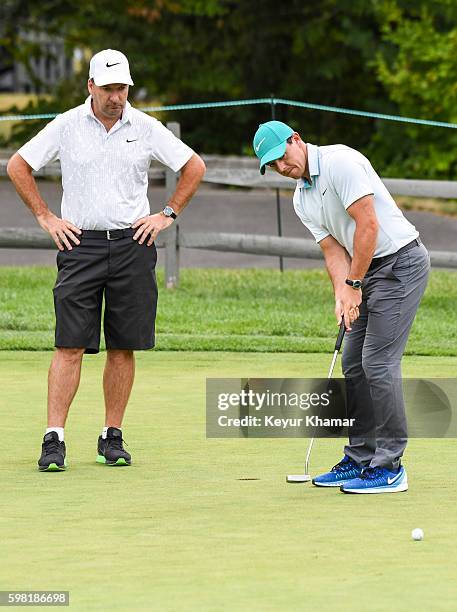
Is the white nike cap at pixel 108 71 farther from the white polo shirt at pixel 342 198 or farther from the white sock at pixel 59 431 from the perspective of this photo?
the white sock at pixel 59 431

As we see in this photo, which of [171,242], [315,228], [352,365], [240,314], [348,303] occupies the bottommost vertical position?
[240,314]

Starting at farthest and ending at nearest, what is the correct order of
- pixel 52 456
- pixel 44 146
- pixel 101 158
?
pixel 44 146
pixel 101 158
pixel 52 456

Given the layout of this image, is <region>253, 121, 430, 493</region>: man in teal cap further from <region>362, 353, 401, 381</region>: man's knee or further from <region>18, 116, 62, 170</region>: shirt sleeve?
<region>18, 116, 62, 170</region>: shirt sleeve

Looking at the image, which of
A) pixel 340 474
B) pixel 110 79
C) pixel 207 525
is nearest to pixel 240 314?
pixel 110 79

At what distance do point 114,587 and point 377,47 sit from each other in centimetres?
2583

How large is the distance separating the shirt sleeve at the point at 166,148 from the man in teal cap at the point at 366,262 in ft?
3.05

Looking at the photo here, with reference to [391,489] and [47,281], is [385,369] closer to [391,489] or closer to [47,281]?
[391,489]

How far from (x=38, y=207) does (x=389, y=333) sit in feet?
6.65

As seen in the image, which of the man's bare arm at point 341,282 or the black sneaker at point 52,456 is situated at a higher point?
the man's bare arm at point 341,282

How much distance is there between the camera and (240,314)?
1522 cm

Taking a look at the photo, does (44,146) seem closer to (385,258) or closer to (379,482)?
(385,258)

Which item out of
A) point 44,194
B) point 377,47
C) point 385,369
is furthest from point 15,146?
point 385,369

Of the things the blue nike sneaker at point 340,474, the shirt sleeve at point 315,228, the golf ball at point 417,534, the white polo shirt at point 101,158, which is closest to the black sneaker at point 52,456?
the white polo shirt at point 101,158

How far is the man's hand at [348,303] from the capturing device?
24.4ft
